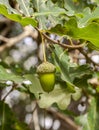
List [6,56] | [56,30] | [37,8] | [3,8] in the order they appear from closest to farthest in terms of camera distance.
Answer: [3,8], [56,30], [37,8], [6,56]

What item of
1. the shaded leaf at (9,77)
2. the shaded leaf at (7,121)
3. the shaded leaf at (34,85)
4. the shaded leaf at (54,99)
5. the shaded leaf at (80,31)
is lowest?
the shaded leaf at (7,121)

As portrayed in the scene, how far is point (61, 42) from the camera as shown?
174 cm

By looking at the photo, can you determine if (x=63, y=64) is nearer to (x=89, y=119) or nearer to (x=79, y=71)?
(x=79, y=71)

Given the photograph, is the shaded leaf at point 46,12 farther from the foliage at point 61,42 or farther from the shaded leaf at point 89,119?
the shaded leaf at point 89,119

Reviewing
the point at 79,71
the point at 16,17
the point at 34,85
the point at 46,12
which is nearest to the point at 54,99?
the point at 79,71

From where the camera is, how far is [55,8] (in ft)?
5.31

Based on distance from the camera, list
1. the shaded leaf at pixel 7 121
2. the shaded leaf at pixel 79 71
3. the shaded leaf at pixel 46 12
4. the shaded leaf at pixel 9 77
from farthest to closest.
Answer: the shaded leaf at pixel 7 121, the shaded leaf at pixel 79 71, the shaded leaf at pixel 9 77, the shaded leaf at pixel 46 12

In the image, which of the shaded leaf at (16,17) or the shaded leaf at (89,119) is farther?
the shaded leaf at (89,119)

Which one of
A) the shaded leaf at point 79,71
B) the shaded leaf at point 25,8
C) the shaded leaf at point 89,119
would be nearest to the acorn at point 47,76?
the shaded leaf at point 25,8

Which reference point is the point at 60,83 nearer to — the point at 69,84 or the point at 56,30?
the point at 69,84

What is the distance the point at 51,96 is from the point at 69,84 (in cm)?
31

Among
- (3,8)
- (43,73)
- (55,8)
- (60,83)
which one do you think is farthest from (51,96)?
(3,8)

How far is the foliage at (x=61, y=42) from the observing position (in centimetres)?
152

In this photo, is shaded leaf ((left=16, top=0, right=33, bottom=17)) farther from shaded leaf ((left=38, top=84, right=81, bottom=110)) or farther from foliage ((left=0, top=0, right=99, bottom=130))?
shaded leaf ((left=38, top=84, right=81, bottom=110))
